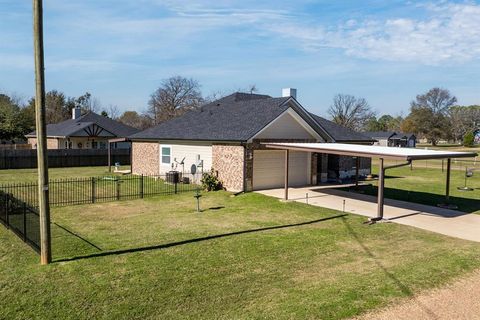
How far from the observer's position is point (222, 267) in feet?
30.2

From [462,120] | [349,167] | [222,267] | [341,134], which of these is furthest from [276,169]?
[462,120]

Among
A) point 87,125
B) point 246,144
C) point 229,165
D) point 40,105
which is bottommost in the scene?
point 229,165

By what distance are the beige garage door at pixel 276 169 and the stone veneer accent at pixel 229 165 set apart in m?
1.00

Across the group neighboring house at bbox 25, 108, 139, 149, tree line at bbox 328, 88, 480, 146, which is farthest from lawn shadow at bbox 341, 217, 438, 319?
tree line at bbox 328, 88, 480, 146

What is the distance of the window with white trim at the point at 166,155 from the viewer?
2580 centimetres

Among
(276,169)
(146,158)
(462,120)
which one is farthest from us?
(462,120)

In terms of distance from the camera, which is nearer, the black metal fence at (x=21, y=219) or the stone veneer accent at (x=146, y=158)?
the black metal fence at (x=21, y=219)

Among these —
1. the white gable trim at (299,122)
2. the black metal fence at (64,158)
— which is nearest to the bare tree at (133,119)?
the black metal fence at (64,158)

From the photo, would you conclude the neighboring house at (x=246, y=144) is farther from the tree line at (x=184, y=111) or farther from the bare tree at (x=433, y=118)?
the bare tree at (x=433, y=118)

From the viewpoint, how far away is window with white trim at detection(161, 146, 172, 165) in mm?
25797

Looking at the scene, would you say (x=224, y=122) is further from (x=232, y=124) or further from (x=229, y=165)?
(x=229, y=165)

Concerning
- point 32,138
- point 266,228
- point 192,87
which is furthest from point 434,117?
point 266,228

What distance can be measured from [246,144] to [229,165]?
5.49 ft

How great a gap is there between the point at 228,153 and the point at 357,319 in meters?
14.7
